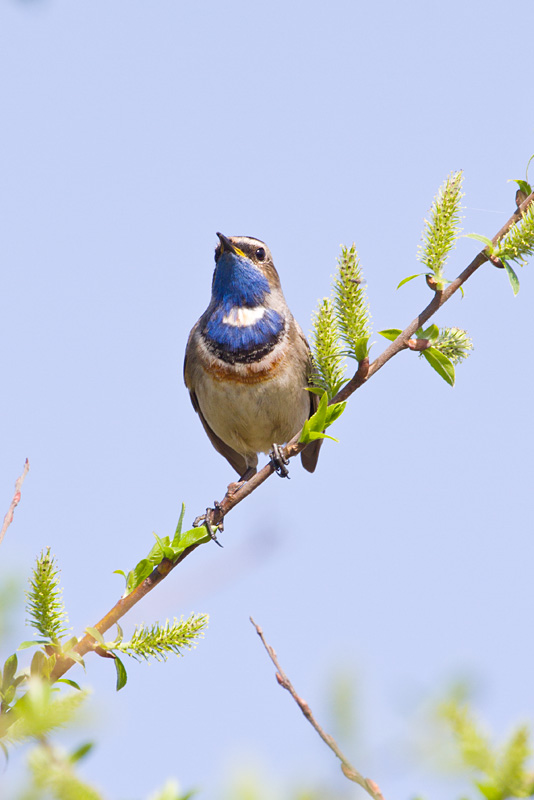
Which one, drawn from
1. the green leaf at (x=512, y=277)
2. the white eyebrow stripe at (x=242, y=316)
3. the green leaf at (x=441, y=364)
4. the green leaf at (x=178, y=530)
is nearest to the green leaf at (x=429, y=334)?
the green leaf at (x=441, y=364)

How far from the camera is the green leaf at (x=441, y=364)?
3076 mm

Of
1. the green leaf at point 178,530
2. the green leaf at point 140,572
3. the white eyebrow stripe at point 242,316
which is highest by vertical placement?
the white eyebrow stripe at point 242,316

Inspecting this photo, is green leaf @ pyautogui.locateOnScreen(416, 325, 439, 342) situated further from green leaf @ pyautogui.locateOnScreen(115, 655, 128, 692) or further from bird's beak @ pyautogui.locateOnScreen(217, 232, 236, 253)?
bird's beak @ pyautogui.locateOnScreen(217, 232, 236, 253)

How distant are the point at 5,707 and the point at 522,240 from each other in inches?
78.7

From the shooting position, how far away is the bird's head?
6770mm

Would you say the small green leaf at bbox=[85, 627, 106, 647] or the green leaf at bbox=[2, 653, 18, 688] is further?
the small green leaf at bbox=[85, 627, 106, 647]

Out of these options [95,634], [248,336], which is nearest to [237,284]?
[248,336]

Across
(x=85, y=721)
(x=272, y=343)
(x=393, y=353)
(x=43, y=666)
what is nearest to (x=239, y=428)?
(x=272, y=343)

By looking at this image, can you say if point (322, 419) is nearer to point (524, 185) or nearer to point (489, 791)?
point (524, 185)

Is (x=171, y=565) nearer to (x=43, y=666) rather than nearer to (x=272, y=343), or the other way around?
(x=43, y=666)

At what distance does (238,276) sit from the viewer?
6840 mm

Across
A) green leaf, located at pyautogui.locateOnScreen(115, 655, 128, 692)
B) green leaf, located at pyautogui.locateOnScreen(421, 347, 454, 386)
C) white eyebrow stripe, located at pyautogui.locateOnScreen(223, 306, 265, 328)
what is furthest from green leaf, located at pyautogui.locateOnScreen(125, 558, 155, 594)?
white eyebrow stripe, located at pyautogui.locateOnScreen(223, 306, 265, 328)

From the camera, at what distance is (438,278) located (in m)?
2.88

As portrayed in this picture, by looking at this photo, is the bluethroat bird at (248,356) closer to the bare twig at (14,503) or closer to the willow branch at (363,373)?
the willow branch at (363,373)
